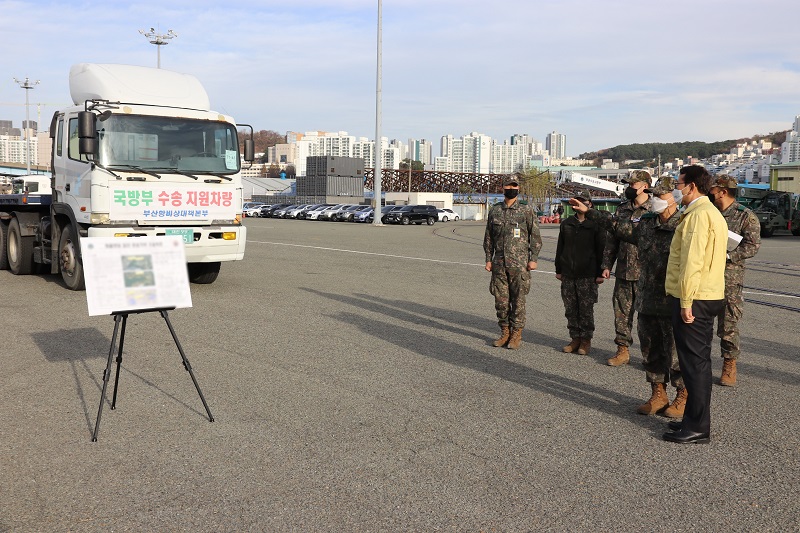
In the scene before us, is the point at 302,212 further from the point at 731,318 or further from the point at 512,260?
the point at 731,318

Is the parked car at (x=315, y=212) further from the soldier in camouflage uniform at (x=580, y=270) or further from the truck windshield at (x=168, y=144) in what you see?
the soldier in camouflage uniform at (x=580, y=270)

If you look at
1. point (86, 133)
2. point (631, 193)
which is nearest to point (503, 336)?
point (631, 193)

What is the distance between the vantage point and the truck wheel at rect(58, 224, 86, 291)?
11.3 m

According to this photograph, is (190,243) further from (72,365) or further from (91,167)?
(72,365)

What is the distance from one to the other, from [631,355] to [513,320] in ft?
4.14

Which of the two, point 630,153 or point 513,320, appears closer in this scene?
point 513,320

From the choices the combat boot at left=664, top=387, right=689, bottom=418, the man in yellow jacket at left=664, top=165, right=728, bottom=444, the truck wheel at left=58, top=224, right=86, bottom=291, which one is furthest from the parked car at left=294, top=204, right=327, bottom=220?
the man in yellow jacket at left=664, top=165, right=728, bottom=444

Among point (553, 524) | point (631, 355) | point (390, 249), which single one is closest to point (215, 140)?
point (631, 355)

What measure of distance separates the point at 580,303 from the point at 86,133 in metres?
7.07

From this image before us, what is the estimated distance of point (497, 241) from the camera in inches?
317

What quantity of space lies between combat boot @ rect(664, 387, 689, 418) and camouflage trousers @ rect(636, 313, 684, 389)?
0.21ft

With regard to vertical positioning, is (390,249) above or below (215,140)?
below

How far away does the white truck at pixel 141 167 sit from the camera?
34.5ft

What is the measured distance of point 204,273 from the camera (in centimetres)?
1277
